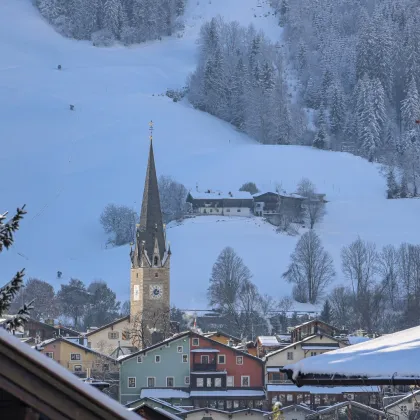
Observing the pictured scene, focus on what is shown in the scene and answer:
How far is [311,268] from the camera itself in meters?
105

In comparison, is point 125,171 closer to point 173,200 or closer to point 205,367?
point 173,200

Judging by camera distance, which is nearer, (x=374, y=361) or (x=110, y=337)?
(x=374, y=361)

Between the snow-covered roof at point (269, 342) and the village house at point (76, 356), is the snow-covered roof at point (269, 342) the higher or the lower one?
the higher one

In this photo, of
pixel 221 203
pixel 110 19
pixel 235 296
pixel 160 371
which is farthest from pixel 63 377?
pixel 110 19

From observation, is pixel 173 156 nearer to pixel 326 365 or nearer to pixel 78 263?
pixel 78 263

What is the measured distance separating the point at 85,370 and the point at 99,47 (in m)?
132

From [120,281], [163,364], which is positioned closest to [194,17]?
[120,281]

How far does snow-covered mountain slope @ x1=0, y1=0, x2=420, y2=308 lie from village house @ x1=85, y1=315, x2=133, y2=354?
28.8m

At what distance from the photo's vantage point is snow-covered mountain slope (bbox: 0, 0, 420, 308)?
113 meters

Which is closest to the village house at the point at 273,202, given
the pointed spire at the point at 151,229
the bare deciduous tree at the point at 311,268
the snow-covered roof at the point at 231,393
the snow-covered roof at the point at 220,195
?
the snow-covered roof at the point at 220,195

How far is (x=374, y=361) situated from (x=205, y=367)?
51.1 meters

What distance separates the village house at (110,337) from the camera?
66875 millimetres

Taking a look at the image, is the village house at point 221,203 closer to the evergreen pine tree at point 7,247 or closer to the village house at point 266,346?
the village house at point 266,346

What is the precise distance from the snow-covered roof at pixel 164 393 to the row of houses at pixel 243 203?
67.6m
